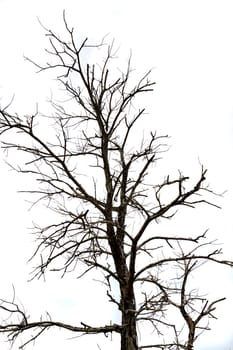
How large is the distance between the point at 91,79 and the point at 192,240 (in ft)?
7.51

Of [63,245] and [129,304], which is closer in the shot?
[129,304]

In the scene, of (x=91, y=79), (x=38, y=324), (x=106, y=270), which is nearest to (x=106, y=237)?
(x=106, y=270)

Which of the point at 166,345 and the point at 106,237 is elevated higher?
the point at 106,237

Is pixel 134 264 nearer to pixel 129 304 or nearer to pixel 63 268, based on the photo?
pixel 129 304

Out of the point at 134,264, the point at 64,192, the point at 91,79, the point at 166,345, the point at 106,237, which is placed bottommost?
the point at 166,345

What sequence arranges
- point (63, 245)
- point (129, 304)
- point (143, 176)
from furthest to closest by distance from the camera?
point (143, 176) → point (63, 245) → point (129, 304)

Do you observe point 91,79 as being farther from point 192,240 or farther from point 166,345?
point 166,345

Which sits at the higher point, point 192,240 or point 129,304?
point 192,240

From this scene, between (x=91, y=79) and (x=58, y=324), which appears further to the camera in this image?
(x=91, y=79)

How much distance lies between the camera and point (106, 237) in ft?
19.2

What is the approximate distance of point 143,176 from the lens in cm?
643

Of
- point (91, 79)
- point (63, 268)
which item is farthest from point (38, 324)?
point (91, 79)

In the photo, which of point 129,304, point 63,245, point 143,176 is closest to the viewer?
point 129,304

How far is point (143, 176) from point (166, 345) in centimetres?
195
